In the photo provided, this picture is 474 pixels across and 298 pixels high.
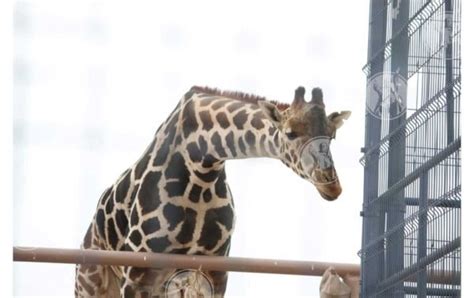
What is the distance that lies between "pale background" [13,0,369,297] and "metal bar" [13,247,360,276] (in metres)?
0.01

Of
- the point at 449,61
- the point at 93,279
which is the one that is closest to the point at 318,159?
the point at 449,61

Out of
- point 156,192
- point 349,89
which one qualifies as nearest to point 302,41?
point 349,89

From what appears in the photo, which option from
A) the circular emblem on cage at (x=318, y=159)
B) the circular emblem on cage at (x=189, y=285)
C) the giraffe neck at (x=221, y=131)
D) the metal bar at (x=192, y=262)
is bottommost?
the circular emblem on cage at (x=189, y=285)

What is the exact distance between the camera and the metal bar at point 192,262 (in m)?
2.65

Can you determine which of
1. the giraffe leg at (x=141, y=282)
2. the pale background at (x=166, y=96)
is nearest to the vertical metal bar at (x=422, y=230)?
the pale background at (x=166, y=96)

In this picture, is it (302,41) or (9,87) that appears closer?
(9,87)

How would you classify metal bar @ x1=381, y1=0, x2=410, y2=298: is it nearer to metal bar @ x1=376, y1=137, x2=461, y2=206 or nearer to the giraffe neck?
metal bar @ x1=376, y1=137, x2=461, y2=206

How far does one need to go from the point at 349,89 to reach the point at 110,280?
19.2 inches

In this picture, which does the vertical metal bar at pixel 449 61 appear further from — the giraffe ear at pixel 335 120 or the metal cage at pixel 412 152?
the giraffe ear at pixel 335 120

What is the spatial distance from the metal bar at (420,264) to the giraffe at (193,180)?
178 millimetres

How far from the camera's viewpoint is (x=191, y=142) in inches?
108

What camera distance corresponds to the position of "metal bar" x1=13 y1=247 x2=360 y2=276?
2.65 metres

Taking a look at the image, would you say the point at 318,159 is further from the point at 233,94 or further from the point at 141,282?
the point at 141,282

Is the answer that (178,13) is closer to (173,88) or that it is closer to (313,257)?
(173,88)
